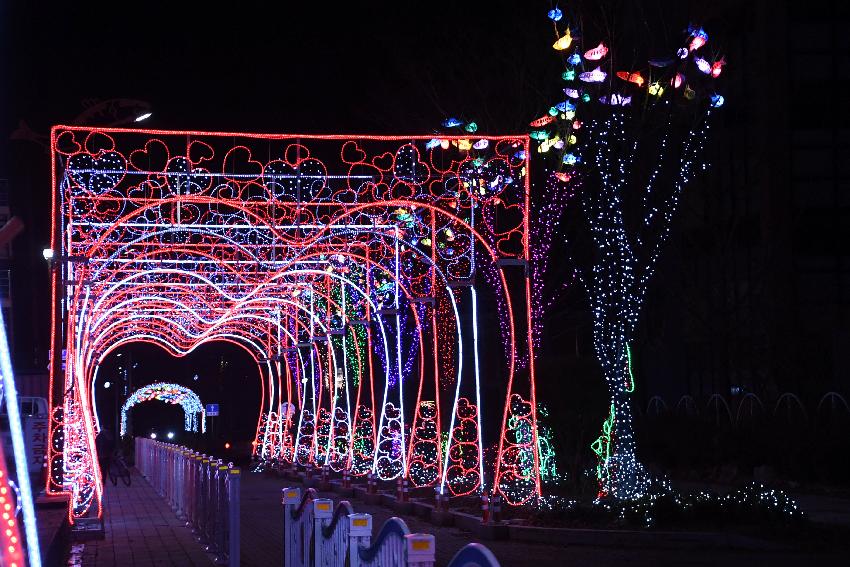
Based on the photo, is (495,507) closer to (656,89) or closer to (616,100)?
(616,100)

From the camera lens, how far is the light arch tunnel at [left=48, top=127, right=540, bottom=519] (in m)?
18.1

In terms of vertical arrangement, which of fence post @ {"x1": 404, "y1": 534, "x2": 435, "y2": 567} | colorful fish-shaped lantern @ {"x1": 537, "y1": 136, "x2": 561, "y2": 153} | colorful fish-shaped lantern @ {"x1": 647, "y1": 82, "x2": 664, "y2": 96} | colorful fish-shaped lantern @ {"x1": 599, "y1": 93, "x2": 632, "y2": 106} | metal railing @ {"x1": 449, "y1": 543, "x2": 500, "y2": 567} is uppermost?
colorful fish-shaped lantern @ {"x1": 647, "y1": 82, "x2": 664, "y2": 96}

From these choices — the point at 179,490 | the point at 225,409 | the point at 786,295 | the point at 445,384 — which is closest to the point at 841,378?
the point at 786,295

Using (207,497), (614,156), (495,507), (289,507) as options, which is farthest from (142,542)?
(614,156)

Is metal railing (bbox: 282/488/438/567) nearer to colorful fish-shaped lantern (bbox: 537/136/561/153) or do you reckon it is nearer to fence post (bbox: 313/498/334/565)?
fence post (bbox: 313/498/334/565)

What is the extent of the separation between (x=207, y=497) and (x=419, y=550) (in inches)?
419

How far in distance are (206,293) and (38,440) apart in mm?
5283

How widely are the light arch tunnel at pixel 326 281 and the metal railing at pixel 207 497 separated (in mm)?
1469

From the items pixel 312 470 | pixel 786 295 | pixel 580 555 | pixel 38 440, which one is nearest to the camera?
pixel 580 555

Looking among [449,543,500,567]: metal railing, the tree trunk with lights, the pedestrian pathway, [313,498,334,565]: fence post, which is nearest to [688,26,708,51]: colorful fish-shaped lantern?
the tree trunk with lights

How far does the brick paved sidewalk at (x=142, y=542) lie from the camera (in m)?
15.3

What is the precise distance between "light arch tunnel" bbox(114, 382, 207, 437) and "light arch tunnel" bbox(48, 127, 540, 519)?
2027 centimetres

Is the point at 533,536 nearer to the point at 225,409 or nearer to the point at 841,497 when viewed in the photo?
the point at 841,497

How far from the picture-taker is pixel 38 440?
30922 millimetres
